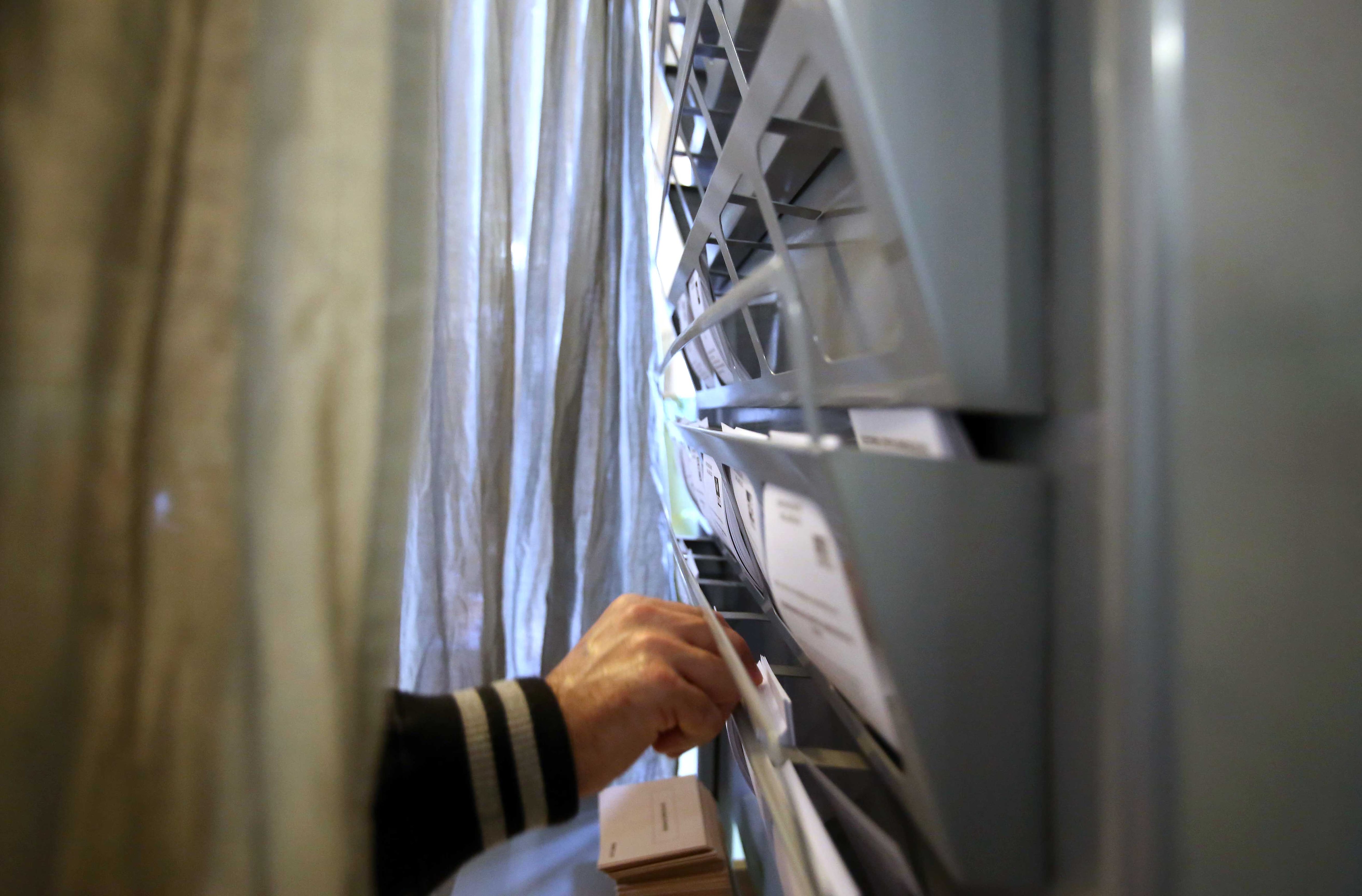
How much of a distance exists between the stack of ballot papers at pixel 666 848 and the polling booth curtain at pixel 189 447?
0.61 meters

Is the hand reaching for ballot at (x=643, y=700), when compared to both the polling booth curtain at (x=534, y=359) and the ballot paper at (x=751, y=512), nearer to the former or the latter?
the ballot paper at (x=751, y=512)

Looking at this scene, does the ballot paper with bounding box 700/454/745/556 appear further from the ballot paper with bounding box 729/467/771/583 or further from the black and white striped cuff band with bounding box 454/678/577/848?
the black and white striped cuff band with bounding box 454/678/577/848

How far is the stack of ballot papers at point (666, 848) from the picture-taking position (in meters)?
0.85

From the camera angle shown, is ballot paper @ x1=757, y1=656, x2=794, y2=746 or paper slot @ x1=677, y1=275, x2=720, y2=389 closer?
ballot paper @ x1=757, y1=656, x2=794, y2=746

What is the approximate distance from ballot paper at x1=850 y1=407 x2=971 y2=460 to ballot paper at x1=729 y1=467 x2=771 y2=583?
0.09 m

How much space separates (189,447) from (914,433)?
1.19ft

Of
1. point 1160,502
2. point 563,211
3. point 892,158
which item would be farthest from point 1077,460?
point 563,211

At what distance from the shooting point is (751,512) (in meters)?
0.52

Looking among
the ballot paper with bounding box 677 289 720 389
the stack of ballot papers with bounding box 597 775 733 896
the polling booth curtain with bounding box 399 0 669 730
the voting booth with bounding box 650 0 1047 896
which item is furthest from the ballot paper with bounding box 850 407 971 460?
the polling booth curtain with bounding box 399 0 669 730

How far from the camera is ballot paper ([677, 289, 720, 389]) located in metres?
0.85

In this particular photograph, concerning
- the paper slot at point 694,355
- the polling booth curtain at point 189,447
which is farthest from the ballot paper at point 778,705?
the paper slot at point 694,355

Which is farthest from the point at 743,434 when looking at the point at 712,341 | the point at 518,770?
the point at 518,770

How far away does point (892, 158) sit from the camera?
Result: 0.32m

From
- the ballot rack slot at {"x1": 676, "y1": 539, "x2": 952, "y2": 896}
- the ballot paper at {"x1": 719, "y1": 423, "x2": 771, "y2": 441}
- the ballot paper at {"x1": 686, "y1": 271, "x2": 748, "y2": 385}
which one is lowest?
the ballot rack slot at {"x1": 676, "y1": 539, "x2": 952, "y2": 896}
